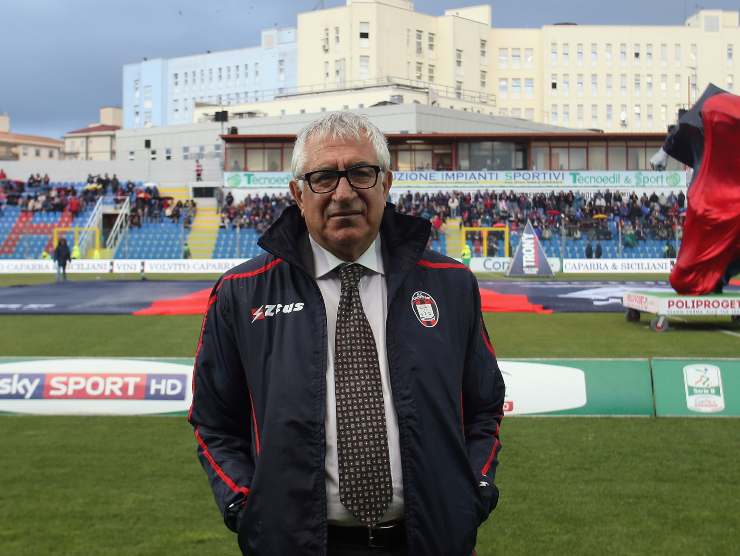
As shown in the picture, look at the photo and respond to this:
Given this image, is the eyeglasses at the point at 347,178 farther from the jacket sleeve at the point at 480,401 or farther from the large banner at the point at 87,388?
the large banner at the point at 87,388

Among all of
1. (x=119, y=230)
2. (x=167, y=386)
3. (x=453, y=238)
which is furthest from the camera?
(x=119, y=230)

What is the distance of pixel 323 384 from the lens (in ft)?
11.2

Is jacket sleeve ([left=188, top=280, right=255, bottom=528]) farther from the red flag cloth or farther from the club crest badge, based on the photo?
the red flag cloth

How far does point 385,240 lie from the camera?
3734mm

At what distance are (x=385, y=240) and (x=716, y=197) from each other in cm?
1685

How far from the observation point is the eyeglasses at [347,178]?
11.6 ft

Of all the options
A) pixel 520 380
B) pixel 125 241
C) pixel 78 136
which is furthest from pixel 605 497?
pixel 78 136

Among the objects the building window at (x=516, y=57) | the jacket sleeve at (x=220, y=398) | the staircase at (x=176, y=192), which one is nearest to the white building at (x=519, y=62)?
the building window at (x=516, y=57)

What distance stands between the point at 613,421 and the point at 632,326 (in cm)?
1064

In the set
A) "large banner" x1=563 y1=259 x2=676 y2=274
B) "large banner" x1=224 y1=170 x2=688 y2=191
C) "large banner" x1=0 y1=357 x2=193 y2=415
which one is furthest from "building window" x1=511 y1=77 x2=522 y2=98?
"large banner" x1=0 y1=357 x2=193 y2=415

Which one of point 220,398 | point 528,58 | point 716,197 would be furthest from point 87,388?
point 528,58

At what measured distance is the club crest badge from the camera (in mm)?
3520

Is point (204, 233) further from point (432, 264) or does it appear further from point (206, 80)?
point (206, 80)

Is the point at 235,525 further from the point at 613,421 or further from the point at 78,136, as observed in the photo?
the point at 78,136
